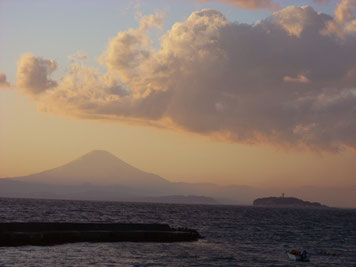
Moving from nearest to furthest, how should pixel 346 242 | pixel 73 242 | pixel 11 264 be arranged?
pixel 11 264 < pixel 73 242 < pixel 346 242

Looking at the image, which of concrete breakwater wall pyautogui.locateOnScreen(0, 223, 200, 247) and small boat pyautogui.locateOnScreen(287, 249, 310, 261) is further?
concrete breakwater wall pyautogui.locateOnScreen(0, 223, 200, 247)

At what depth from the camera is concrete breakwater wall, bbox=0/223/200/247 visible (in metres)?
54.1

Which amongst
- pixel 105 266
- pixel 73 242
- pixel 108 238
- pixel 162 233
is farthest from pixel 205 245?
pixel 105 266

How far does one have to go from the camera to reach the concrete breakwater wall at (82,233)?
54.1 metres

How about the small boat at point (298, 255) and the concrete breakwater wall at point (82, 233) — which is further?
the concrete breakwater wall at point (82, 233)

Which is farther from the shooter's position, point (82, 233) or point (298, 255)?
point (82, 233)

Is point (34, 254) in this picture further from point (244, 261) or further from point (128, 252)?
point (244, 261)

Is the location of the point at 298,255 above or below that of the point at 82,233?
below

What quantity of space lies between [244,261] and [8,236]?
2717cm

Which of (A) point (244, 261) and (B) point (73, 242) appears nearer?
(A) point (244, 261)

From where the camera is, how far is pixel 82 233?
59.7m

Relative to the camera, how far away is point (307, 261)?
54281 mm

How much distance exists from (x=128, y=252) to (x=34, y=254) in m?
10.6

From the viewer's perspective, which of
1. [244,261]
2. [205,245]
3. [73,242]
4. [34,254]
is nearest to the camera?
[34,254]
